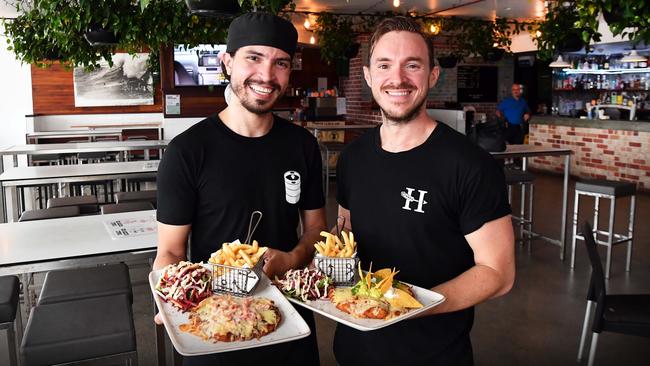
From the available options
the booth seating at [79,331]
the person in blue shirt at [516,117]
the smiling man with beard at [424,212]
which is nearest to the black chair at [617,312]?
the smiling man with beard at [424,212]

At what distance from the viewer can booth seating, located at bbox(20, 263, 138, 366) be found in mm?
2260

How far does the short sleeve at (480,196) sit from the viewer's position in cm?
162

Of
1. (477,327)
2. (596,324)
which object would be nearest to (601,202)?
(477,327)

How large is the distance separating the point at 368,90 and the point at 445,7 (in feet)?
7.72

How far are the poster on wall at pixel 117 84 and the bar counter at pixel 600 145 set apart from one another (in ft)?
27.3

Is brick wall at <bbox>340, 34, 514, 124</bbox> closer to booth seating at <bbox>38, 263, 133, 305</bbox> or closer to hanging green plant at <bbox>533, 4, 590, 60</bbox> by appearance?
hanging green plant at <bbox>533, 4, 590, 60</bbox>

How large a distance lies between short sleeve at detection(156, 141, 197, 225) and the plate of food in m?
0.39

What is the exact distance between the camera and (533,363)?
347cm

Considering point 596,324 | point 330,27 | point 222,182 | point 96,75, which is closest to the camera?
point 222,182

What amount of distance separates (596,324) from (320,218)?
1641mm

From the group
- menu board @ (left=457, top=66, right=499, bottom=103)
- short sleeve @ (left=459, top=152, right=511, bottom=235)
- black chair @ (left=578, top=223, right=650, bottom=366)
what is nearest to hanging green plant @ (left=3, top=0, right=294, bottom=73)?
black chair @ (left=578, top=223, right=650, bottom=366)

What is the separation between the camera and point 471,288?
1592 millimetres

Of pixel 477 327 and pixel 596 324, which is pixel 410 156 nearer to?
pixel 596 324

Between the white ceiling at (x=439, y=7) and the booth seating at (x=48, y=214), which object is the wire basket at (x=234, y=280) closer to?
the booth seating at (x=48, y=214)
